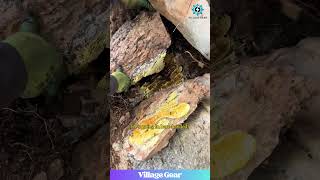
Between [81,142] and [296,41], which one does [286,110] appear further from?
[81,142]

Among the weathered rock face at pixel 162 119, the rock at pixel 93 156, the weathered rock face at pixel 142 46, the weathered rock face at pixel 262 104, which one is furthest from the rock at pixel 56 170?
the weathered rock face at pixel 262 104

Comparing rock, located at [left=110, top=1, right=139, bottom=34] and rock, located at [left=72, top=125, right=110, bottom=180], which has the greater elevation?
rock, located at [left=110, top=1, right=139, bottom=34]

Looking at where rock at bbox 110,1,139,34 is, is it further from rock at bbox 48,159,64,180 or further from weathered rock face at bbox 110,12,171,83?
rock at bbox 48,159,64,180

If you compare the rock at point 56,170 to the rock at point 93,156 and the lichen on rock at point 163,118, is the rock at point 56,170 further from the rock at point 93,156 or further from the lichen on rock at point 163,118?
the lichen on rock at point 163,118

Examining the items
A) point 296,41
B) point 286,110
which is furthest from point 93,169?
point 296,41

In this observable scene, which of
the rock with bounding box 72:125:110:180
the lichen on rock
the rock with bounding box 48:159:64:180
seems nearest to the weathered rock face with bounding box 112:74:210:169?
the lichen on rock

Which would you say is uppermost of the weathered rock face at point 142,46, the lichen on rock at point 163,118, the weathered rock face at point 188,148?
the weathered rock face at point 142,46
